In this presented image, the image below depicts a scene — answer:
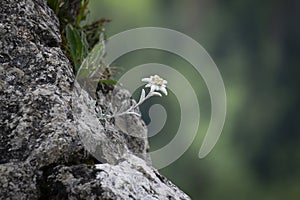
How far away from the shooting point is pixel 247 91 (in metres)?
22.6

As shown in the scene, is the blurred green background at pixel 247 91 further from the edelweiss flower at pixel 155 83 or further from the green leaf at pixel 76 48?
the edelweiss flower at pixel 155 83

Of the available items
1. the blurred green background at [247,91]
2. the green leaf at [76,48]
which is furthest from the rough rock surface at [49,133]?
the blurred green background at [247,91]

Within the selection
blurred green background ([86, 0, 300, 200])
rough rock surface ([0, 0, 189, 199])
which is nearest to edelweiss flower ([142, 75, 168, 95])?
rough rock surface ([0, 0, 189, 199])

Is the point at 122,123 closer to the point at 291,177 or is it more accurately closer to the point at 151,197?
the point at 151,197

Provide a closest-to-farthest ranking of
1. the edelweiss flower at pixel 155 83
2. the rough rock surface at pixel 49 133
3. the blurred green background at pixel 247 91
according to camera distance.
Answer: the rough rock surface at pixel 49 133, the edelweiss flower at pixel 155 83, the blurred green background at pixel 247 91

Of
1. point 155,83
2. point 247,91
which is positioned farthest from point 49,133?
point 247,91

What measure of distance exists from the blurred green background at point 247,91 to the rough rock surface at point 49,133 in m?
16.9

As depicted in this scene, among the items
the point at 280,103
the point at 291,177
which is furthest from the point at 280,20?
the point at 291,177

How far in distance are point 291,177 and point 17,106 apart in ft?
70.8

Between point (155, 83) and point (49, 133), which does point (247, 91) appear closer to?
point (155, 83)

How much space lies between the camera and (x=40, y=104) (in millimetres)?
1859

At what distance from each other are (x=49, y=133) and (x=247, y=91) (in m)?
21.2

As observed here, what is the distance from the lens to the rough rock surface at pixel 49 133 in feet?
5.71

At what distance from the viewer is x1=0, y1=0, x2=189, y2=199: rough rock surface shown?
174cm
